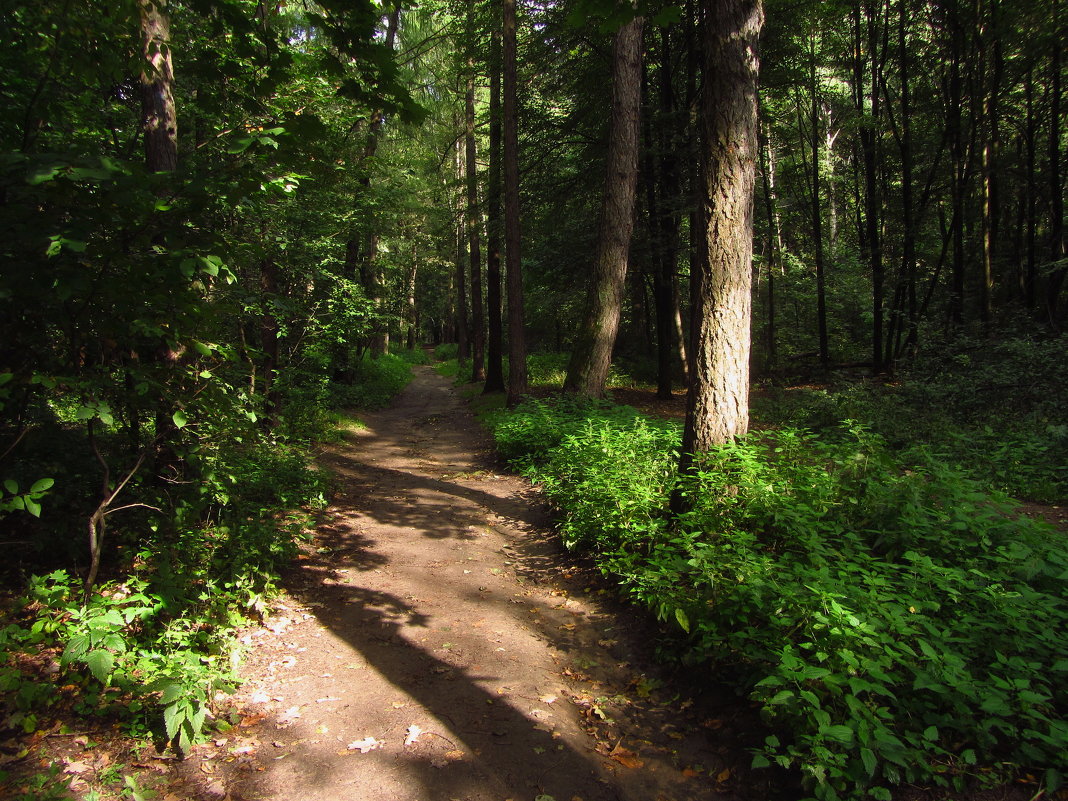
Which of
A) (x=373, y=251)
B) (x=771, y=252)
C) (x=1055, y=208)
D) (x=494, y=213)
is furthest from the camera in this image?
(x=771, y=252)

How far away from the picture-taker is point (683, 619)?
3.82m

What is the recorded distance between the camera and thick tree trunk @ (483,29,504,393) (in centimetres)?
1520

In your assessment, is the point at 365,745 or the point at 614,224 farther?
the point at 614,224

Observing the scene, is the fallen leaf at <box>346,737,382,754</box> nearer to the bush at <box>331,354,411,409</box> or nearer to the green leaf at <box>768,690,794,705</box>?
the green leaf at <box>768,690,794,705</box>

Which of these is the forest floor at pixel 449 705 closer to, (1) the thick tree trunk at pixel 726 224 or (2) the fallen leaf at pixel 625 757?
(2) the fallen leaf at pixel 625 757

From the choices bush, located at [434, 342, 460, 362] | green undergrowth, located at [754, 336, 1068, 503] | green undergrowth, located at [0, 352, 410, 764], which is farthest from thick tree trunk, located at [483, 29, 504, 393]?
bush, located at [434, 342, 460, 362]

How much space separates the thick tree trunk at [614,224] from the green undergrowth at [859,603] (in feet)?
17.2

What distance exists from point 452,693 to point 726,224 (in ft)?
15.1

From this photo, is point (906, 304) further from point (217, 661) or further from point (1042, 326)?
point (217, 661)

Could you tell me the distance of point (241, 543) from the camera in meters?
4.65

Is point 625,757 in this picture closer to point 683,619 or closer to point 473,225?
point 683,619

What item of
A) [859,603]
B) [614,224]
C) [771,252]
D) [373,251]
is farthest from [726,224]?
[771,252]

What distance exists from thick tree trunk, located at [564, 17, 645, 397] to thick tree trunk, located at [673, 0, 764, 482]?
5.39 meters

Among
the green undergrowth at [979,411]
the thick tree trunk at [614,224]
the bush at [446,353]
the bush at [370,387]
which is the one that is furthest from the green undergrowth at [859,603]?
the bush at [446,353]
